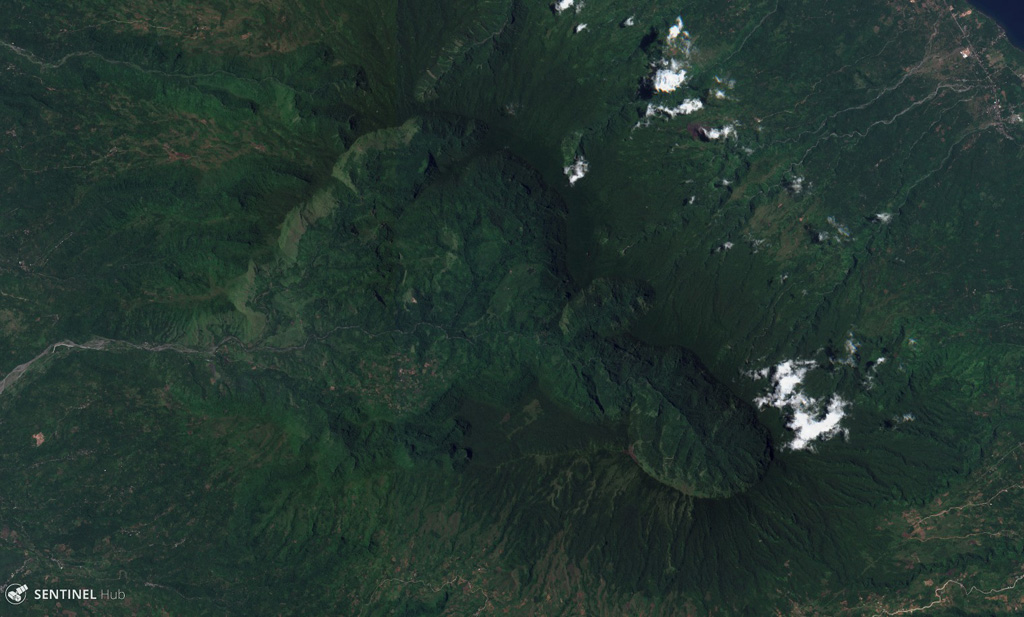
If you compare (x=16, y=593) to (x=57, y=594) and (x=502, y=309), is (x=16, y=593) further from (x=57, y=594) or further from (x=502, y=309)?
(x=502, y=309)

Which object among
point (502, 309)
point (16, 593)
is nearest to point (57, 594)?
point (16, 593)

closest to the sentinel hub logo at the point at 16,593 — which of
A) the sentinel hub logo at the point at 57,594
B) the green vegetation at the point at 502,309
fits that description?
the sentinel hub logo at the point at 57,594

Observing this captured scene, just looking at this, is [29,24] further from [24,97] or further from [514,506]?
[514,506]

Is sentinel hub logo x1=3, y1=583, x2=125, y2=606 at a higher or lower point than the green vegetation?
lower

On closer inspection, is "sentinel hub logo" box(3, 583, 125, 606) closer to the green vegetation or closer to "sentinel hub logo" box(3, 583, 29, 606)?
"sentinel hub logo" box(3, 583, 29, 606)

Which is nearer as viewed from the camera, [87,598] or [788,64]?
[87,598]

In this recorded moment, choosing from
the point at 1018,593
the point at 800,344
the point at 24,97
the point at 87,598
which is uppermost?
the point at 800,344

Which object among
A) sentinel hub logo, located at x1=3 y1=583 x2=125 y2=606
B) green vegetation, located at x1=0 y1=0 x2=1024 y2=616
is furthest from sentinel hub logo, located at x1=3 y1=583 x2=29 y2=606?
green vegetation, located at x1=0 y1=0 x2=1024 y2=616

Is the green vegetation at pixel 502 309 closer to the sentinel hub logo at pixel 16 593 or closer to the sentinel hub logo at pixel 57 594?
the sentinel hub logo at pixel 57 594

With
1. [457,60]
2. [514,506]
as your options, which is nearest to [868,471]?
[514,506]

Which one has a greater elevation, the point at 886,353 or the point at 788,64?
the point at 788,64

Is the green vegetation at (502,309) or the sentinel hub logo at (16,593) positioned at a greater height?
the green vegetation at (502,309)
